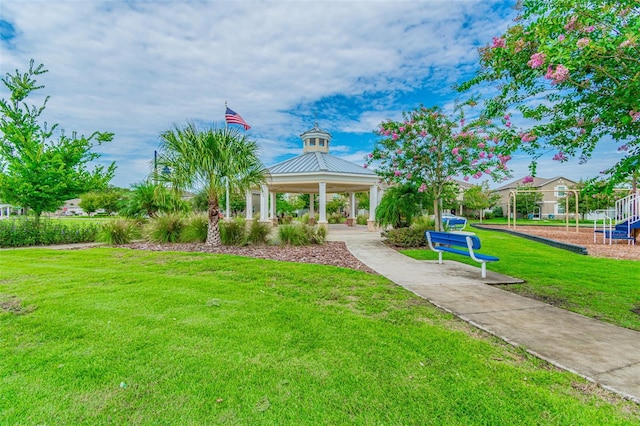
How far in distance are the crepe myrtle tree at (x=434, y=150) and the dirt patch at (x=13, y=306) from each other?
1092cm

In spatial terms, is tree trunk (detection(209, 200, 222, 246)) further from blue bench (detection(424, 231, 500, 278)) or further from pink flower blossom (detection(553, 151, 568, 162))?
pink flower blossom (detection(553, 151, 568, 162))

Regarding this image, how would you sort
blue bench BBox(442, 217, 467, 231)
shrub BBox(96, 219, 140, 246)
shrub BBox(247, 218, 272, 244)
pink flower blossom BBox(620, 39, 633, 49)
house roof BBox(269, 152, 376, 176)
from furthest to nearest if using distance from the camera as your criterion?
1. house roof BBox(269, 152, 376, 176)
2. blue bench BBox(442, 217, 467, 231)
3. shrub BBox(96, 219, 140, 246)
4. shrub BBox(247, 218, 272, 244)
5. pink flower blossom BBox(620, 39, 633, 49)

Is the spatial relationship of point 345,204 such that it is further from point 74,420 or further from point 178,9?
point 74,420

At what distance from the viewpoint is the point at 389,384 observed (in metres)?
2.51

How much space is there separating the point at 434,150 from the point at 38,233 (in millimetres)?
15560

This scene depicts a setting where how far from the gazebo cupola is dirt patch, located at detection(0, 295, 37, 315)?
22037 millimetres

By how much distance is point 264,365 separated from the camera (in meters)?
2.79

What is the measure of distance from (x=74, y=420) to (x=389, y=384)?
2.29 metres

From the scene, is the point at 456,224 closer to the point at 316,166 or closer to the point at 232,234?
the point at 316,166

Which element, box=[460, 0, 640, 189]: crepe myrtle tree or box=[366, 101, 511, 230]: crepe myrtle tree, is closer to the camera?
box=[460, 0, 640, 189]: crepe myrtle tree

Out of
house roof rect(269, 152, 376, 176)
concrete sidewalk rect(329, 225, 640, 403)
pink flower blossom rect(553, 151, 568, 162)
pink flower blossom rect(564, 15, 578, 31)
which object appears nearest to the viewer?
concrete sidewalk rect(329, 225, 640, 403)

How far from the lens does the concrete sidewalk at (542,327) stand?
110 inches

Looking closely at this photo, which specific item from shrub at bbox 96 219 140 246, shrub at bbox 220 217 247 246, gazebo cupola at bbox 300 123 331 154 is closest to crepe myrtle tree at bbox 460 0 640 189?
shrub at bbox 220 217 247 246

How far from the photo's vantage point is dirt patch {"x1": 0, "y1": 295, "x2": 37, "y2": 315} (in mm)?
4141
